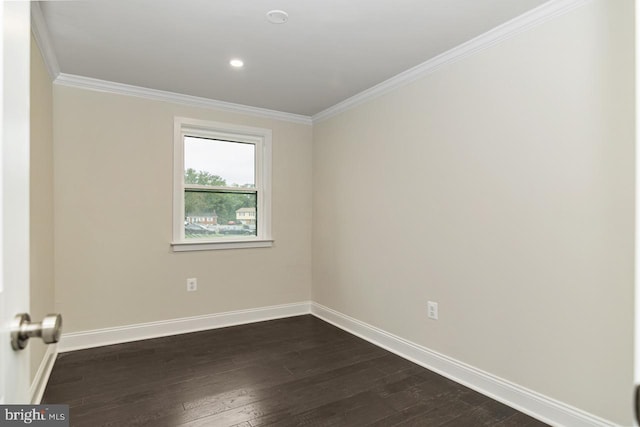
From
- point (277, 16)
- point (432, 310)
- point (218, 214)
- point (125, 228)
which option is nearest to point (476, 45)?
point (277, 16)

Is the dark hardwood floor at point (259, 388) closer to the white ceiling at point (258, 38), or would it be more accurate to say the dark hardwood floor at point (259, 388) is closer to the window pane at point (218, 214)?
the window pane at point (218, 214)

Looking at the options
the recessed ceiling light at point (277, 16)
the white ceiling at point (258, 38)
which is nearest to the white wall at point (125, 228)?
the white ceiling at point (258, 38)

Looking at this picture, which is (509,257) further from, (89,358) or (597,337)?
(89,358)

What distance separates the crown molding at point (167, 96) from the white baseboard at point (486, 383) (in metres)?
2.37

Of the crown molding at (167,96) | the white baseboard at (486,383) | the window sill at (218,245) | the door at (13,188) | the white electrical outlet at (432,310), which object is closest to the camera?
the door at (13,188)

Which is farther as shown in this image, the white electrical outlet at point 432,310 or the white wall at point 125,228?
the white wall at point 125,228

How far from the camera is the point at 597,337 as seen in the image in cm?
180

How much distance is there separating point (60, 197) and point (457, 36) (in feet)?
10.9

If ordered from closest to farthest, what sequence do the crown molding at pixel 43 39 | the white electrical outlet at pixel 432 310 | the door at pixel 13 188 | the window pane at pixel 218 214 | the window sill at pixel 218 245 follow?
the door at pixel 13 188 < the crown molding at pixel 43 39 < the white electrical outlet at pixel 432 310 < the window sill at pixel 218 245 < the window pane at pixel 218 214

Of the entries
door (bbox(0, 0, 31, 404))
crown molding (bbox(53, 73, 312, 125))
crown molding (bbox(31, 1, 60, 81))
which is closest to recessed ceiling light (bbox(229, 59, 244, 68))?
crown molding (bbox(53, 73, 312, 125))

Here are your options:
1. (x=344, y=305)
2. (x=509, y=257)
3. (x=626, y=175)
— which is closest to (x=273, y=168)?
(x=344, y=305)

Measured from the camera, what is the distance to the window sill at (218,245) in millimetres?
3478

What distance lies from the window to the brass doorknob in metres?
2.88

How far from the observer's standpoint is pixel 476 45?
235 cm
